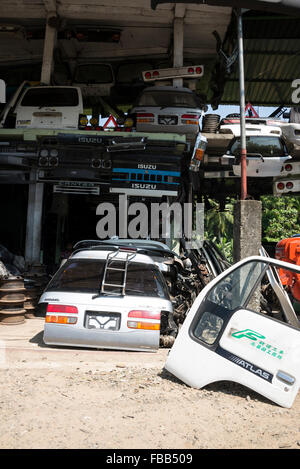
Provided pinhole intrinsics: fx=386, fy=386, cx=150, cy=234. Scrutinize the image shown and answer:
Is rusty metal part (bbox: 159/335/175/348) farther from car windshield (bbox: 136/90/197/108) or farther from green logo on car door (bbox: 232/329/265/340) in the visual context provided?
car windshield (bbox: 136/90/197/108)

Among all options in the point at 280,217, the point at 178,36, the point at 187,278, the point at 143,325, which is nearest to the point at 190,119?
the point at 178,36

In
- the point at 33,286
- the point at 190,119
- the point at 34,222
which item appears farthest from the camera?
the point at 34,222

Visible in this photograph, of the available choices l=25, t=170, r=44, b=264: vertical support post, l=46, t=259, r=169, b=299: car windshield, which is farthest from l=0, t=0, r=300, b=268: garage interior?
l=46, t=259, r=169, b=299: car windshield

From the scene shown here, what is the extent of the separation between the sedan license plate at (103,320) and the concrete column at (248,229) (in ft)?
9.23

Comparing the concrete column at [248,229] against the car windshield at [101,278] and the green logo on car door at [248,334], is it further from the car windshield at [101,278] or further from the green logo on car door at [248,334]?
the green logo on car door at [248,334]

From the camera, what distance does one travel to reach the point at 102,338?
461 cm

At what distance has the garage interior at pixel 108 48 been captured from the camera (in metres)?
11.0

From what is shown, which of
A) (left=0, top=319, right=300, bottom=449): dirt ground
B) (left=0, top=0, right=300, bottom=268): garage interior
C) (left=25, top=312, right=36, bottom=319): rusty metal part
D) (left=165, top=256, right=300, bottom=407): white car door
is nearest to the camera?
(left=0, top=319, right=300, bottom=449): dirt ground

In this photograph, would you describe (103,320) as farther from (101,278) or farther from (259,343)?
(259,343)

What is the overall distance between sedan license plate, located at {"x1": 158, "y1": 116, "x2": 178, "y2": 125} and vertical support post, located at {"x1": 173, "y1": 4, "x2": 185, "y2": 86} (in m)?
1.94

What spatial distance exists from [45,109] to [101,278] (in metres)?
5.96

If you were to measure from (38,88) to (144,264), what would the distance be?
6714 mm

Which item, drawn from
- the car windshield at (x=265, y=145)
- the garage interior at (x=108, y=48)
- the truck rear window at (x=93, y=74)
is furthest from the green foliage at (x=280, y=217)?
the truck rear window at (x=93, y=74)

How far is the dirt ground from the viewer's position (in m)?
2.56
